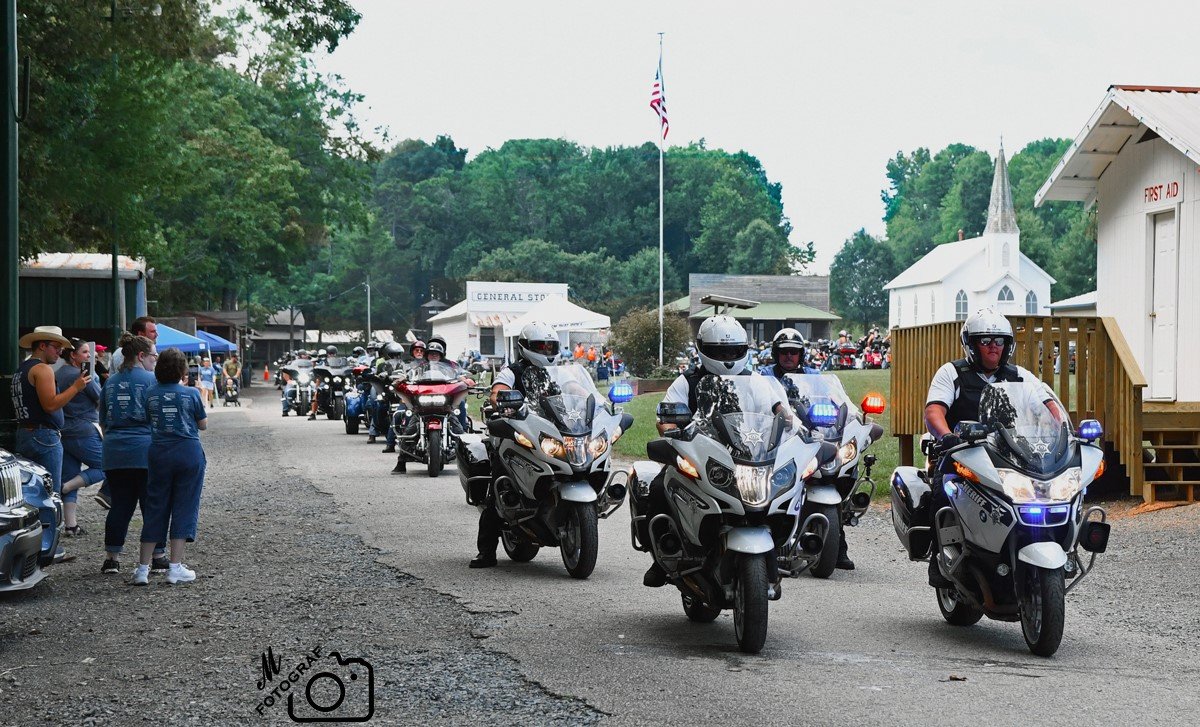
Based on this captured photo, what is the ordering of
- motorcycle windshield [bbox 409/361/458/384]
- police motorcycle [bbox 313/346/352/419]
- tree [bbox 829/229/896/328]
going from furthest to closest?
1. tree [bbox 829/229/896/328]
2. police motorcycle [bbox 313/346/352/419]
3. motorcycle windshield [bbox 409/361/458/384]

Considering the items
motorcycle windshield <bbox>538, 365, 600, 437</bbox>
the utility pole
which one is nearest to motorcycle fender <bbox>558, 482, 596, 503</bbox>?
motorcycle windshield <bbox>538, 365, 600, 437</bbox>

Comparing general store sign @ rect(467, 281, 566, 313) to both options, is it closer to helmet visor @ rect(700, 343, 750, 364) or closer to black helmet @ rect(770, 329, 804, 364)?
black helmet @ rect(770, 329, 804, 364)

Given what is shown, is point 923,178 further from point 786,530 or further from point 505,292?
point 786,530

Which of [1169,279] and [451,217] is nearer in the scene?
[1169,279]

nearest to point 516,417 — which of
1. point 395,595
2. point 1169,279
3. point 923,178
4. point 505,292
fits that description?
point 395,595

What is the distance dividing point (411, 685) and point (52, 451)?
616 cm

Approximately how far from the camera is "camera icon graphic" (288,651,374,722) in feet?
20.4

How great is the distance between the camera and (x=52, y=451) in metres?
11.8

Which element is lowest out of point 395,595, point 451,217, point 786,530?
point 395,595

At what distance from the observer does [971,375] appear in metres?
8.83

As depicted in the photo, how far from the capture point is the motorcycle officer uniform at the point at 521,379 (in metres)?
11.0

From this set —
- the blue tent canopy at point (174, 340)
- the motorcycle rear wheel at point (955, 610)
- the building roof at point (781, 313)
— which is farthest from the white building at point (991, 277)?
the motorcycle rear wheel at point (955, 610)

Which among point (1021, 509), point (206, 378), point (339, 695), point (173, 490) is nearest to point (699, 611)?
point (1021, 509)

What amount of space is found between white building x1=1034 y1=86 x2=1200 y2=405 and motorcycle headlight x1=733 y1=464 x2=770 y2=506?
11849 millimetres
